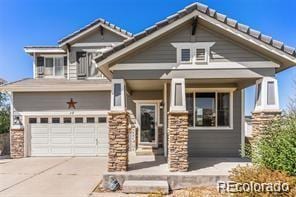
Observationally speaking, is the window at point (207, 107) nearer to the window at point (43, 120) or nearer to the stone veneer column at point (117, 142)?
the stone veneer column at point (117, 142)

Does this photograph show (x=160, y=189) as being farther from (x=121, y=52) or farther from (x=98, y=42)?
(x=98, y=42)

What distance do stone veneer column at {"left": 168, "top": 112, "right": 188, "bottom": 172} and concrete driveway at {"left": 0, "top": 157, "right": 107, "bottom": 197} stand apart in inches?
110

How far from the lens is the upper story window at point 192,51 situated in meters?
9.67

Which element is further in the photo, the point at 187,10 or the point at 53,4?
the point at 53,4

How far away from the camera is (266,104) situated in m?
9.53

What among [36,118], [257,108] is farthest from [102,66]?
[36,118]

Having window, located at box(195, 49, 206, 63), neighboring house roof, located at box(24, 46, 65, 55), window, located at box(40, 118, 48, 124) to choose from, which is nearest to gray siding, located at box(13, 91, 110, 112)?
window, located at box(40, 118, 48, 124)

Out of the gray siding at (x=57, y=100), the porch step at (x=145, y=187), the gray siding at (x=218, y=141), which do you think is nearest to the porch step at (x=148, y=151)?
the gray siding at (x=218, y=141)

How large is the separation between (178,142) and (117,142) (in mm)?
2098

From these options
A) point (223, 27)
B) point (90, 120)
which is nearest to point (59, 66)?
point (90, 120)

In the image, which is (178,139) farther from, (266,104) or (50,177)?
(50,177)

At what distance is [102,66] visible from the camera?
9680mm

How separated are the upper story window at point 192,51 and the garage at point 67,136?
7.88 metres

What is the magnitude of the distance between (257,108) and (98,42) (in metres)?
11.5
